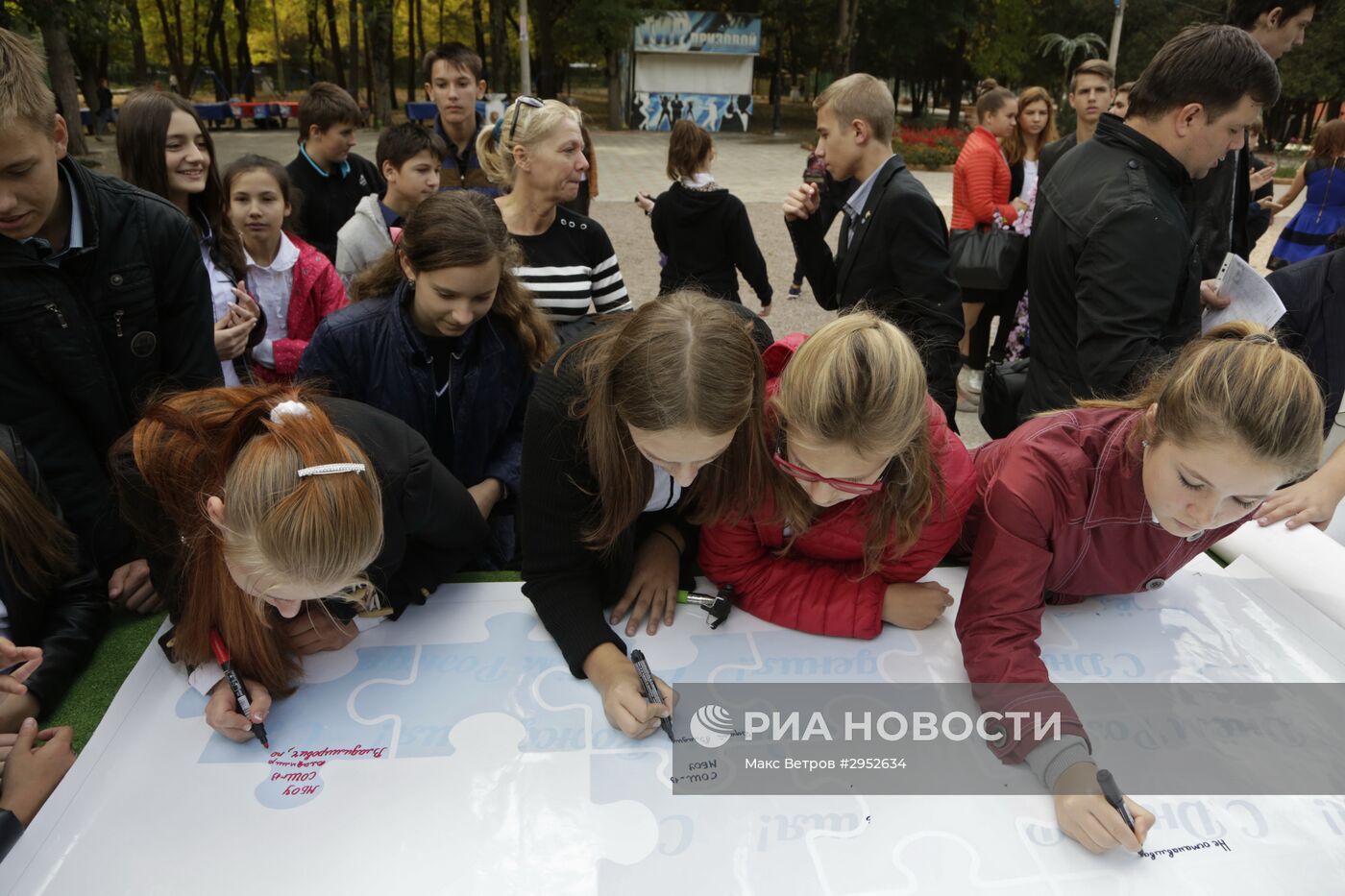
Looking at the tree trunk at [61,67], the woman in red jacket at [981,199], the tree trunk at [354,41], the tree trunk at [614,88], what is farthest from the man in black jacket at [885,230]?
the tree trunk at [354,41]

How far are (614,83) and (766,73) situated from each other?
9.11 metres

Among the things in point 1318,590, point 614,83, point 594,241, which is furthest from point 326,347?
point 614,83

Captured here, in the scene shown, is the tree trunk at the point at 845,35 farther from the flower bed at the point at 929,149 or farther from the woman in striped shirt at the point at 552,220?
the woman in striped shirt at the point at 552,220

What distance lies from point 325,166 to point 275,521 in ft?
10.4

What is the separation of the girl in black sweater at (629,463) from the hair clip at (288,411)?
373 mm

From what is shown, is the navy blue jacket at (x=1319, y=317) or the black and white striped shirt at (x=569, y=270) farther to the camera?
the black and white striped shirt at (x=569, y=270)

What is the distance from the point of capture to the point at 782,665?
164cm

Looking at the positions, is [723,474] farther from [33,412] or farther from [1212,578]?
[33,412]

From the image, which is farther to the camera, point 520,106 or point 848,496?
point 520,106

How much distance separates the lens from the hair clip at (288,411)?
143 cm

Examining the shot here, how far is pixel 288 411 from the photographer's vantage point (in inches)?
56.5

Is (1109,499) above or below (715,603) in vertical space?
above

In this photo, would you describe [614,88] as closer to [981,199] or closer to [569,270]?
[981,199]

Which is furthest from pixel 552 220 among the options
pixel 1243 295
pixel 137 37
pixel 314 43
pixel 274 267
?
pixel 314 43
